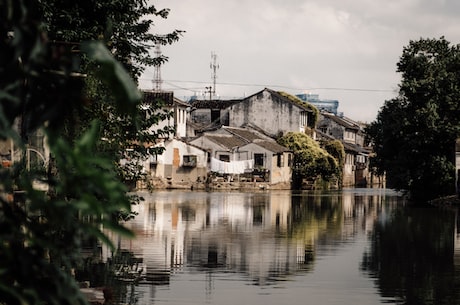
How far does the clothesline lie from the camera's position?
77.2 meters

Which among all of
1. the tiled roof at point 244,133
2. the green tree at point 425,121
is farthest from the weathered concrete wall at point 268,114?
the green tree at point 425,121

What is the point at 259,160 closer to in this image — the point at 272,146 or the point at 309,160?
the point at 272,146

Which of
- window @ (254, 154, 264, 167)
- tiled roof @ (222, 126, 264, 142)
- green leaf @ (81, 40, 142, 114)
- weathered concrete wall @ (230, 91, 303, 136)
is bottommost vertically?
green leaf @ (81, 40, 142, 114)

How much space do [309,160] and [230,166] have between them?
34.2 feet

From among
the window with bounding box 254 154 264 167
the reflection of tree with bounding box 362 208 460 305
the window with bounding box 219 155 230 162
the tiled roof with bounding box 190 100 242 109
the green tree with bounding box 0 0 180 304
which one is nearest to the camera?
the green tree with bounding box 0 0 180 304

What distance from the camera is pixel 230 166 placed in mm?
77562

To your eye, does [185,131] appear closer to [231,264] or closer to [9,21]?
[231,264]

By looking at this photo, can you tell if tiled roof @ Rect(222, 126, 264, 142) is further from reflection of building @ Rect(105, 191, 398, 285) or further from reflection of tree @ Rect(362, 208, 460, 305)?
reflection of tree @ Rect(362, 208, 460, 305)

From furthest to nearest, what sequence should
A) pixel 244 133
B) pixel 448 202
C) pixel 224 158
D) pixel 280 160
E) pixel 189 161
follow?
pixel 244 133, pixel 280 160, pixel 224 158, pixel 189 161, pixel 448 202

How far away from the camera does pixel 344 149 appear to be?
100 m

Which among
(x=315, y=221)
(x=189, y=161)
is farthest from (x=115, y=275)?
(x=189, y=161)

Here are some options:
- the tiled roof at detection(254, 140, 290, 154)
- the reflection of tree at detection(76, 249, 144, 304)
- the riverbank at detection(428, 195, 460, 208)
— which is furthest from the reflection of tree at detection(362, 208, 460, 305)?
the tiled roof at detection(254, 140, 290, 154)

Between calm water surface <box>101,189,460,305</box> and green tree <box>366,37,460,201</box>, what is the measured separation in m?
12.2

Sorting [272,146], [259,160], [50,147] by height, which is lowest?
[50,147]
